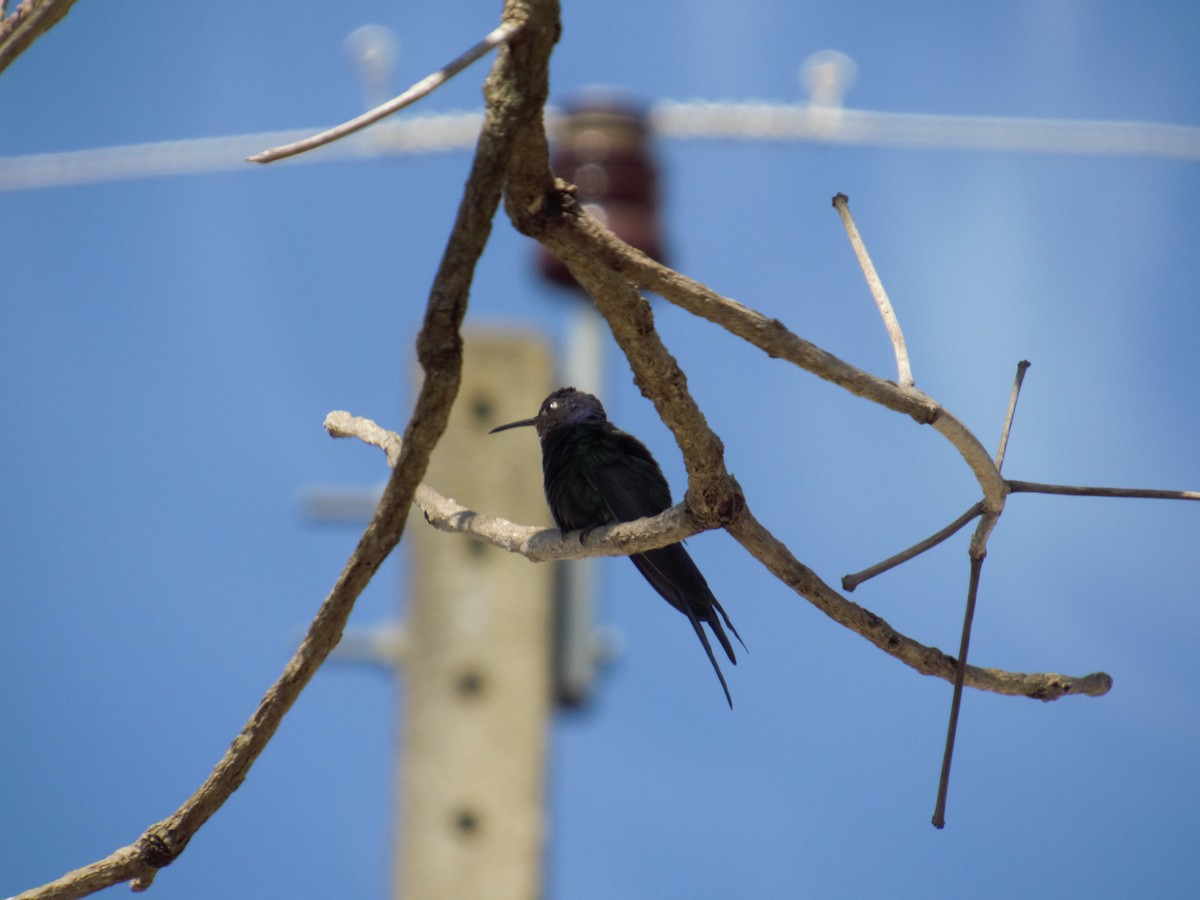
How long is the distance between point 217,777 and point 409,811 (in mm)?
12219

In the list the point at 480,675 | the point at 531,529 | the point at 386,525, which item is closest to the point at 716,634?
the point at 531,529

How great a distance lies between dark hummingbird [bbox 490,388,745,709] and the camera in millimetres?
5844

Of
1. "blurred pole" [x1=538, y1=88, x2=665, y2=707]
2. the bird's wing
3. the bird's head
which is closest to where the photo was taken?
the bird's wing

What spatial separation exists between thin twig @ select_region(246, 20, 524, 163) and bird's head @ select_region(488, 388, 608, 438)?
155 inches

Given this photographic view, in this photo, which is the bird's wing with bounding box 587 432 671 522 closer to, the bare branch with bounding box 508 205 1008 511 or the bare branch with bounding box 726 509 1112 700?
the bare branch with bounding box 726 509 1112 700

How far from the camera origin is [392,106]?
2.38m

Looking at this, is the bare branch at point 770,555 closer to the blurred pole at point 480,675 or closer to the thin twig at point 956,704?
the thin twig at point 956,704

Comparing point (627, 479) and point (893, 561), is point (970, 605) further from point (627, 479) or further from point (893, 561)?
point (627, 479)

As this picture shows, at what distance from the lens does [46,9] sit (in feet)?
11.3

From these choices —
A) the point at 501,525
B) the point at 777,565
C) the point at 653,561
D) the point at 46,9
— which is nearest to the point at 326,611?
the point at 777,565

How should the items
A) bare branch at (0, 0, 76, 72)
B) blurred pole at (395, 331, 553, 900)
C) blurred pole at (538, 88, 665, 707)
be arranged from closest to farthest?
bare branch at (0, 0, 76, 72), blurred pole at (395, 331, 553, 900), blurred pole at (538, 88, 665, 707)

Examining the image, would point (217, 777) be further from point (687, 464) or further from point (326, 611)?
point (687, 464)

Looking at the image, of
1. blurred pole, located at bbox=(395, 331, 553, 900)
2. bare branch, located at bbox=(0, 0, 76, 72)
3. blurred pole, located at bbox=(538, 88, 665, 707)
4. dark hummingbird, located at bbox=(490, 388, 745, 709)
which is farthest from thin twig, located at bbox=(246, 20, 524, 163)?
blurred pole, located at bbox=(538, 88, 665, 707)

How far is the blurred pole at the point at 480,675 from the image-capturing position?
14320 mm
